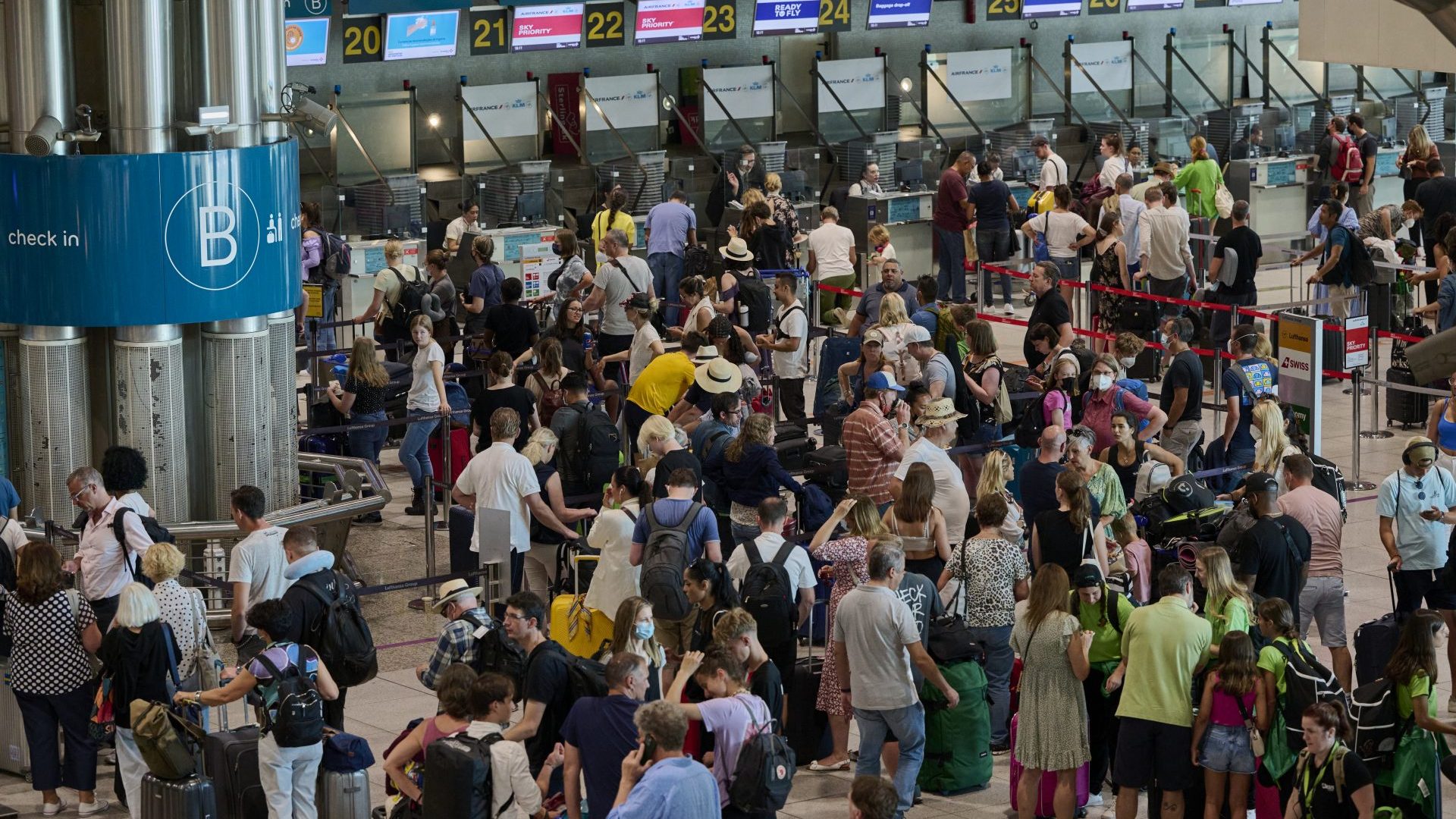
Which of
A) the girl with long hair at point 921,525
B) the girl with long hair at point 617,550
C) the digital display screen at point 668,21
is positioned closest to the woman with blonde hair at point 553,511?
the girl with long hair at point 617,550

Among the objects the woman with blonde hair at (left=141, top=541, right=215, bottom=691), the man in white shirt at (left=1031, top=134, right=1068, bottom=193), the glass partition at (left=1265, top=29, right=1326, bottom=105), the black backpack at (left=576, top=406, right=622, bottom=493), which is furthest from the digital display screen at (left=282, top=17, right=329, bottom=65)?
the glass partition at (left=1265, top=29, right=1326, bottom=105)

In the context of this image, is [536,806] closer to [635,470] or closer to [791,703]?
[791,703]

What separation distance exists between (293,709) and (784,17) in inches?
660

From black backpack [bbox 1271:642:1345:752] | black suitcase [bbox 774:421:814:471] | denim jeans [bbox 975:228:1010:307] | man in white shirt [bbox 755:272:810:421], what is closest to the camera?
black backpack [bbox 1271:642:1345:752]

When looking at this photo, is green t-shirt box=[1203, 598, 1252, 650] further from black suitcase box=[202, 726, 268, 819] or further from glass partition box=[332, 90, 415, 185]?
glass partition box=[332, 90, 415, 185]

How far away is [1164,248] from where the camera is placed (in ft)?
59.7

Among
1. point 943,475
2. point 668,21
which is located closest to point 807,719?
point 943,475

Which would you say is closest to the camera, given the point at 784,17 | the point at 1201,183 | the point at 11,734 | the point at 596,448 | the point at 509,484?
the point at 11,734

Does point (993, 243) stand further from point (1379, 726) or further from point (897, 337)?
point (1379, 726)

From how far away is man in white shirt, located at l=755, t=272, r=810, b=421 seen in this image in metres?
14.8

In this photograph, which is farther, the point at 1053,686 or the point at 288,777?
the point at 1053,686

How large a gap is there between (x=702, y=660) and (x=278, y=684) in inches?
65.0

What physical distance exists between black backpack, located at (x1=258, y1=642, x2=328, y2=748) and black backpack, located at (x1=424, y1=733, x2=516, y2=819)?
812 millimetres

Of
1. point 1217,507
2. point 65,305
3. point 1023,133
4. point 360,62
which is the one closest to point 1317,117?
point 1023,133
